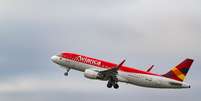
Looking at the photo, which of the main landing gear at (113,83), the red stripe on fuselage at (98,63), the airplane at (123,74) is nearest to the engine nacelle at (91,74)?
the airplane at (123,74)

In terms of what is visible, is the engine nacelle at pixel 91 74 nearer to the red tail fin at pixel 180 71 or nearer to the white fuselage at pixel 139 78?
the white fuselage at pixel 139 78

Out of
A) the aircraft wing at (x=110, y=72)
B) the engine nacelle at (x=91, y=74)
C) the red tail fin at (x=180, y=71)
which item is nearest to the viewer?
the aircraft wing at (x=110, y=72)

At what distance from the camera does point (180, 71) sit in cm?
18400

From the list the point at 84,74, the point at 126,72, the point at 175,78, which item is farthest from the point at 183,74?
the point at 84,74

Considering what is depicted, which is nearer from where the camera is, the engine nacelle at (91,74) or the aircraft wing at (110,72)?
the aircraft wing at (110,72)

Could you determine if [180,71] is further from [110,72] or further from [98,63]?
[98,63]

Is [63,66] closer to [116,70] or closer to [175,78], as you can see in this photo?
[116,70]

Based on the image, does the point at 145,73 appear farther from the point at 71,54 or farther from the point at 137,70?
the point at 71,54

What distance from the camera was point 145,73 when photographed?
600 feet

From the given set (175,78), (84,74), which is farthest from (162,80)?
(84,74)

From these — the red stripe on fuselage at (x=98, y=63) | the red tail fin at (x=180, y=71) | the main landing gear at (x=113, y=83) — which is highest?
the red stripe on fuselage at (x=98, y=63)

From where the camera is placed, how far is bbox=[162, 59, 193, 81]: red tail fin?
18288cm

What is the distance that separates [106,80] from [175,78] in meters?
17.5

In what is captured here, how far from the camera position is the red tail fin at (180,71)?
18288cm
